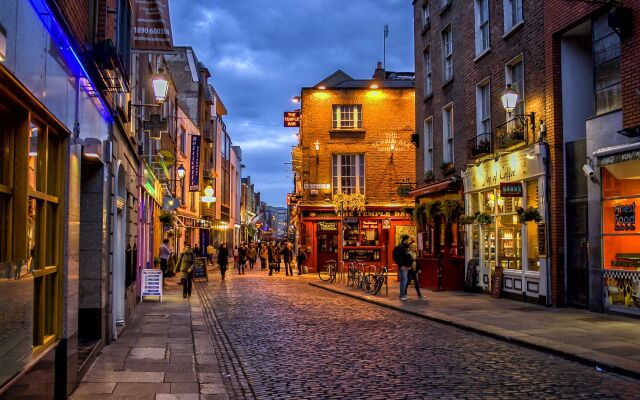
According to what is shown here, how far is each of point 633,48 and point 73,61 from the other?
35.5 ft

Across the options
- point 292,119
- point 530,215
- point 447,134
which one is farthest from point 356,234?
point 530,215

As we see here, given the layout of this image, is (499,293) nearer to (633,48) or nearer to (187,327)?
(633,48)

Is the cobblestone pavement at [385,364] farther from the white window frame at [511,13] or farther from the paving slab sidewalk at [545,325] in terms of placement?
the white window frame at [511,13]

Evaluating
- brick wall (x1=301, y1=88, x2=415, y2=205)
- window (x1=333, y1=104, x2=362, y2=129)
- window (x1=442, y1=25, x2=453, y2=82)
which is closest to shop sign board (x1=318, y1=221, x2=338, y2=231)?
brick wall (x1=301, y1=88, x2=415, y2=205)

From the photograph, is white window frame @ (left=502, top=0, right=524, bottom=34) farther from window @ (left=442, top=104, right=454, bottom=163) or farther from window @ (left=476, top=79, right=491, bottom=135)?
window @ (left=442, top=104, right=454, bottom=163)

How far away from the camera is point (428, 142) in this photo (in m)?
26.4

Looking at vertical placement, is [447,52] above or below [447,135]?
above

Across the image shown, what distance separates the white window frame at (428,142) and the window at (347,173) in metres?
9.49

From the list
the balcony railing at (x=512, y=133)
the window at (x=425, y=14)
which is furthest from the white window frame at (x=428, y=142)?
the balcony railing at (x=512, y=133)

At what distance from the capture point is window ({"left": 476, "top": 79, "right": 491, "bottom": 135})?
20328mm

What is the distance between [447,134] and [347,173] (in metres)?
12.2

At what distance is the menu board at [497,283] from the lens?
18.7 meters

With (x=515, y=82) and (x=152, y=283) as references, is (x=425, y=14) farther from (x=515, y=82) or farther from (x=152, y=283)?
(x=152, y=283)

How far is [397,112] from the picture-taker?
35906 mm
